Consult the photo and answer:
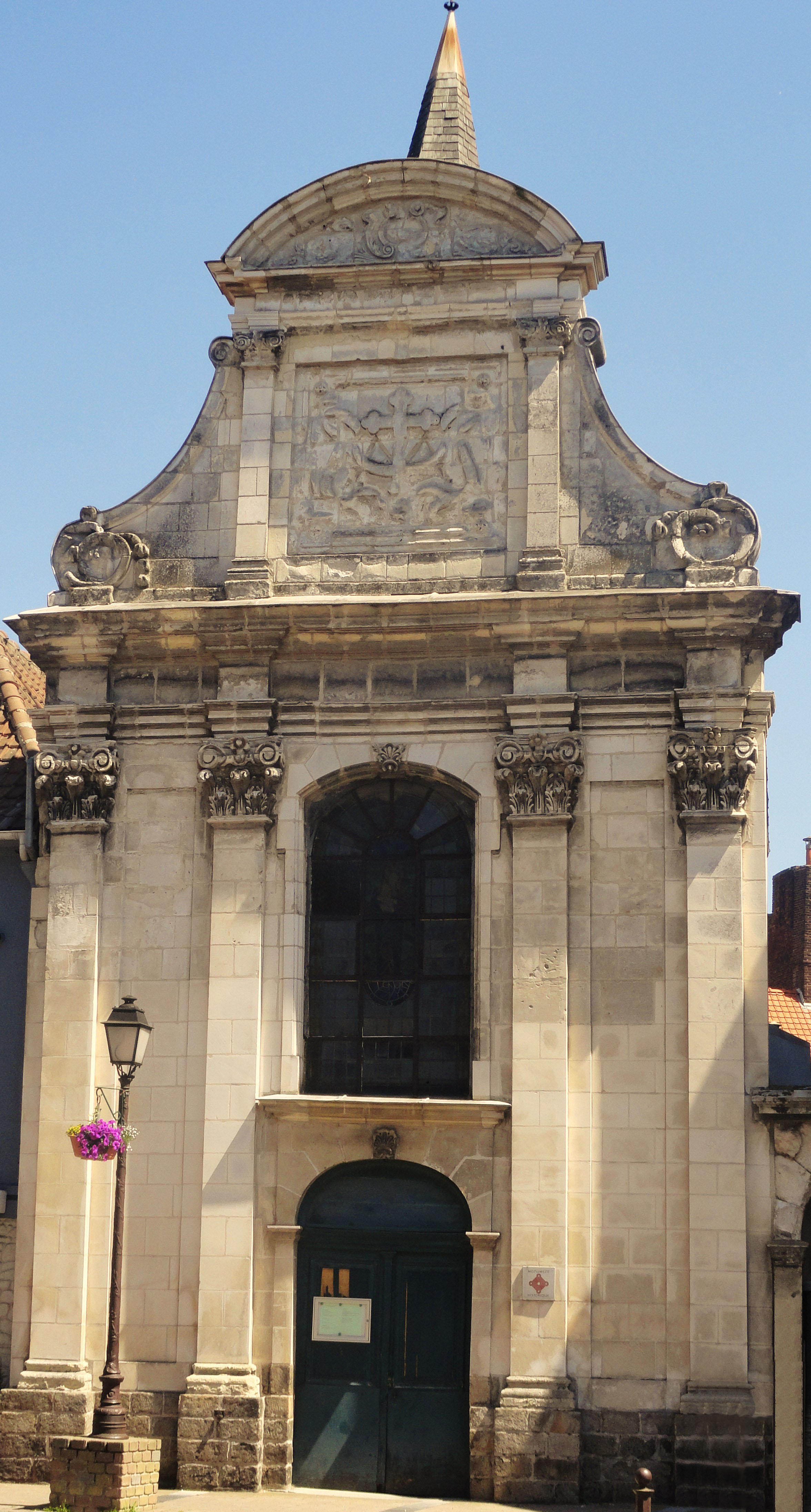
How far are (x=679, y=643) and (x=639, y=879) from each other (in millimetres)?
2503

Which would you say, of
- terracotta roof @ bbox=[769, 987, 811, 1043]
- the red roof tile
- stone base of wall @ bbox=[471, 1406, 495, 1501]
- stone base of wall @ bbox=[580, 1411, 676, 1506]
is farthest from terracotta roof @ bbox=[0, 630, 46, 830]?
terracotta roof @ bbox=[769, 987, 811, 1043]

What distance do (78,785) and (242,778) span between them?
182 centimetres

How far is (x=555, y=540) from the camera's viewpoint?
19.5 m

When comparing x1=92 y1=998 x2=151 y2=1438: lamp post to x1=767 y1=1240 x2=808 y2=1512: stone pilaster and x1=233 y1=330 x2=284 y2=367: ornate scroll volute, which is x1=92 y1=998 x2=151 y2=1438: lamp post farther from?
x1=233 y1=330 x2=284 y2=367: ornate scroll volute

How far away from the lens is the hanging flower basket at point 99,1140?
16.6 meters

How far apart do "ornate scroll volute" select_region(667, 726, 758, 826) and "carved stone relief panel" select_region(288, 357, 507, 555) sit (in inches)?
123

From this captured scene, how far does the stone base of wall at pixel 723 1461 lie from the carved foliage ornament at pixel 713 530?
856cm

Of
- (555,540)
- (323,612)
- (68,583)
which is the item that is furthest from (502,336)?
(68,583)

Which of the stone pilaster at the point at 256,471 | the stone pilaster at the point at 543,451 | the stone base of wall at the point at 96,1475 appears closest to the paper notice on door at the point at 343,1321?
the stone base of wall at the point at 96,1475

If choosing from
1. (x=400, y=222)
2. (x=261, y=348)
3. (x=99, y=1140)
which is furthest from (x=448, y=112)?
(x=99, y=1140)

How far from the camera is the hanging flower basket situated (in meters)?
16.6

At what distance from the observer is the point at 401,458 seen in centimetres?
2019

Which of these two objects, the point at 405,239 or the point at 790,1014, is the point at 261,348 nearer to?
the point at 405,239

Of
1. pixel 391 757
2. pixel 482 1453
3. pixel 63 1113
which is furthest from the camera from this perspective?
pixel 391 757
